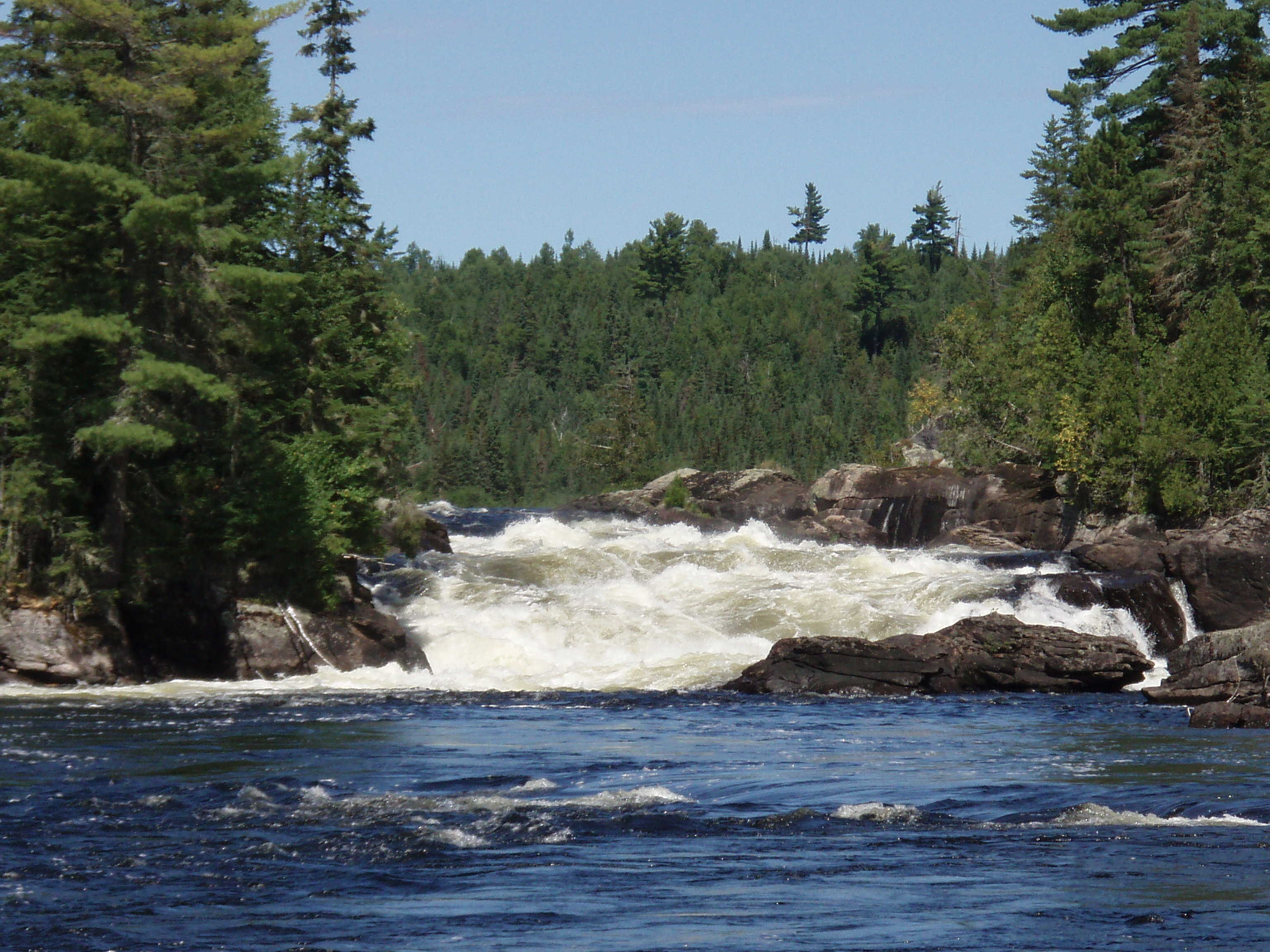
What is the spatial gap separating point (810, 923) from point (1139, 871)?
3251mm

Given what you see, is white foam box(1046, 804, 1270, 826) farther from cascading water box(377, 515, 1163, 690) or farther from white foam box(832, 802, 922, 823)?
cascading water box(377, 515, 1163, 690)

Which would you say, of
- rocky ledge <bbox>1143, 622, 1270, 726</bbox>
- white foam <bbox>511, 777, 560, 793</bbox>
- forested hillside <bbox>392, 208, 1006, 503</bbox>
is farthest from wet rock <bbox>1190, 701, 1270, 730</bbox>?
forested hillside <bbox>392, 208, 1006, 503</bbox>

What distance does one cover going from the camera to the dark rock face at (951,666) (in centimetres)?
2788

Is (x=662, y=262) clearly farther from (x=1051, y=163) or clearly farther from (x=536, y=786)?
(x=536, y=786)

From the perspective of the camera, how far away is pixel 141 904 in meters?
10.4

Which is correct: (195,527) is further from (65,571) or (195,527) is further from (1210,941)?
(1210,941)

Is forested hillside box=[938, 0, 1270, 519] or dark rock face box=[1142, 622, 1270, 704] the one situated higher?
forested hillside box=[938, 0, 1270, 519]

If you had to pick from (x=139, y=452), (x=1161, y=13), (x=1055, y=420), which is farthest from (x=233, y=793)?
(x=1161, y=13)

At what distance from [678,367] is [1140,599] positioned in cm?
13916

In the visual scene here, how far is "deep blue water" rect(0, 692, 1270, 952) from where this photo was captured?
986 cm

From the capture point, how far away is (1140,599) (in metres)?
33.4

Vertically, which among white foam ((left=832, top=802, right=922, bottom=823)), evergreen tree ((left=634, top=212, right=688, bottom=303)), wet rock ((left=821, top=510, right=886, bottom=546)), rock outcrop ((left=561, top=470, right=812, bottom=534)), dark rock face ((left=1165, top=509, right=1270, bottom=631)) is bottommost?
white foam ((left=832, top=802, right=922, bottom=823))

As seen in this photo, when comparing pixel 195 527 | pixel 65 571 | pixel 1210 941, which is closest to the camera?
pixel 1210 941

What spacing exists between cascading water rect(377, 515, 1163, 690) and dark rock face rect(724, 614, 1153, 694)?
127 centimetres
